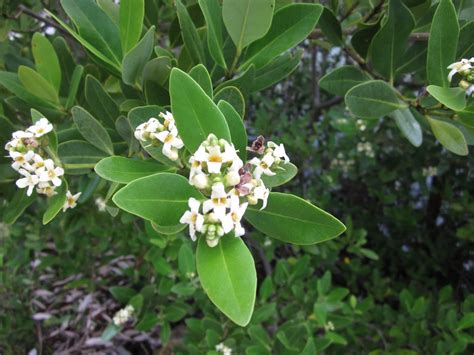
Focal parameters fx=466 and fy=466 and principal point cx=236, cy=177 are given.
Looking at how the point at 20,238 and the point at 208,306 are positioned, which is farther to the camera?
the point at 20,238

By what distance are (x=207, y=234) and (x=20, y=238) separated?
261 centimetres

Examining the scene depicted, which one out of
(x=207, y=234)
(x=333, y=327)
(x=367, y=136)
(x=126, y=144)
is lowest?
(x=333, y=327)

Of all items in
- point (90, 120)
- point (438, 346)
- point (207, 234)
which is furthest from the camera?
point (438, 346)

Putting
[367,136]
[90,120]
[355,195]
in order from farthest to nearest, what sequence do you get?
[355,195], [367,136], [90,120]

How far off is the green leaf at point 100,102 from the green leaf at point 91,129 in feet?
0.45

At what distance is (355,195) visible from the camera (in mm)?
4086

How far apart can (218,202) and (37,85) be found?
93cm

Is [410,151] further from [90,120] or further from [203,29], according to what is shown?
[90,120]

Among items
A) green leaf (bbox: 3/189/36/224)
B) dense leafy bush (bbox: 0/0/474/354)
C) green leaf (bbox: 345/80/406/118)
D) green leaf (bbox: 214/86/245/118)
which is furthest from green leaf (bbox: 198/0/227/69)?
green leaf (bbox: 3/189/36/224)

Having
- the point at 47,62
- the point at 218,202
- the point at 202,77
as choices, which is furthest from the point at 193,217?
the point at 47,62

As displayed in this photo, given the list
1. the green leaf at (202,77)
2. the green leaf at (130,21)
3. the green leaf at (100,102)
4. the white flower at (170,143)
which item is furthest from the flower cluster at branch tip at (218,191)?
the green leaf at (100,102)

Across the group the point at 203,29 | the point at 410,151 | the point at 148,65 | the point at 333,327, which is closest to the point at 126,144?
the point at 148,65

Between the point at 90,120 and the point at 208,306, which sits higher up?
the point at 90,120

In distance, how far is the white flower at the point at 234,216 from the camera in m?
0.87
